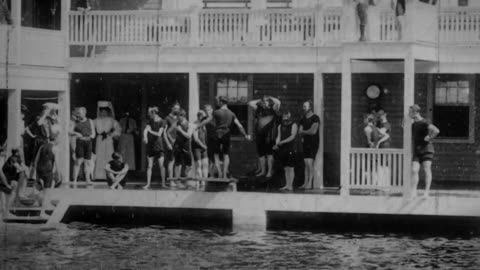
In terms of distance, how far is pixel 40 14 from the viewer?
34.2 meters

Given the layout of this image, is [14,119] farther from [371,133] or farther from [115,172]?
[371,133]

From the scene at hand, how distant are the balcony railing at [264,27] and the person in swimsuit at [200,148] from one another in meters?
2.87

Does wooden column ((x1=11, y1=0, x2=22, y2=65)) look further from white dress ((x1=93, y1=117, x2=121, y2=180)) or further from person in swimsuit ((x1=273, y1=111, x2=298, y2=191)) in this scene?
person in swimsuit ((x1=273, y1=111, x2=298, y2=191))

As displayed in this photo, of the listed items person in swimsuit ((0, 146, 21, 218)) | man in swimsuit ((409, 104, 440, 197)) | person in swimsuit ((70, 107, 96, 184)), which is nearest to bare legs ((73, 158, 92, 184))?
person in swimsuit ((70, 107, 96, 184))

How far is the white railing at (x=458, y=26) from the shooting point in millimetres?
30438

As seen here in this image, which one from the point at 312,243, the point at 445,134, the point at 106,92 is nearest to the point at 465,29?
the point at 445,134

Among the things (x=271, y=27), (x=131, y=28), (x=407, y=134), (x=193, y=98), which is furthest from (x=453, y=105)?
(x=131, y=28)

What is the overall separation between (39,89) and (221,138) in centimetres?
581

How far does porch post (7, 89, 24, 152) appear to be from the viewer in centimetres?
3194

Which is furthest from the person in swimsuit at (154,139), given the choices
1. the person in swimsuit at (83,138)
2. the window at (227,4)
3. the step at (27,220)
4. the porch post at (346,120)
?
the window at (227,4)

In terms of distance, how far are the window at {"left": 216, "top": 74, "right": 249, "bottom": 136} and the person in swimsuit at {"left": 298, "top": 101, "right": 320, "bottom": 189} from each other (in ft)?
16.3

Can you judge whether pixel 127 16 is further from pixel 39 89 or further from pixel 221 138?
pixel 221 138

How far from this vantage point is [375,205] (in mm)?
27438

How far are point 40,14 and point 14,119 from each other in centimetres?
359
